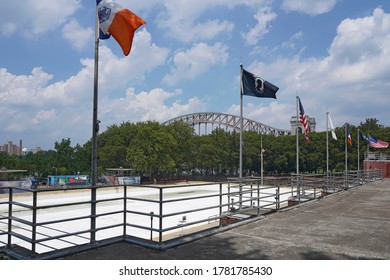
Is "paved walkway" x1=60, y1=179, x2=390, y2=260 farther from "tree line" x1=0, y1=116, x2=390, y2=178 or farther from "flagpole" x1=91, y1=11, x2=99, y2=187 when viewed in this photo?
"tree line" x1=0, y1=116, x2=390, y2=178

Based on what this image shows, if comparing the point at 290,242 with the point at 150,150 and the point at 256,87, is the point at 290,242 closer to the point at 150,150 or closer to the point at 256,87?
the point at 256,87

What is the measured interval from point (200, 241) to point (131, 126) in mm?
70537

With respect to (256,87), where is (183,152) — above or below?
below

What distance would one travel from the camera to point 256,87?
567 inches

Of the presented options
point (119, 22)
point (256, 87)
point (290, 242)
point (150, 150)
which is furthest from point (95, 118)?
point (150, 150)

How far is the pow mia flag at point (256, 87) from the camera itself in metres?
14.3

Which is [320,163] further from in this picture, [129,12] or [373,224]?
[129,12]

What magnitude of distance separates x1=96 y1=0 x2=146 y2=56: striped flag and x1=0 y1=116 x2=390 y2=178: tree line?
59031mm

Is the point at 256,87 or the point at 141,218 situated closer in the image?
the point at 256,87

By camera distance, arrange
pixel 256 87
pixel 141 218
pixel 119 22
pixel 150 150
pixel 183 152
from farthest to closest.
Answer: pixel 183 152, pixel 150 150, pixel 141 218, pixel 256 87, pixel 119 22

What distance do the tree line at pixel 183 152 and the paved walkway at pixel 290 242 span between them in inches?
2263

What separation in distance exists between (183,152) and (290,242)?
6835cm

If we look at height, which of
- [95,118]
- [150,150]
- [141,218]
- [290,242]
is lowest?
[141,218]

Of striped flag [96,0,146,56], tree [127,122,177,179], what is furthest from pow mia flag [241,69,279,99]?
tree [127,122,177,179]
